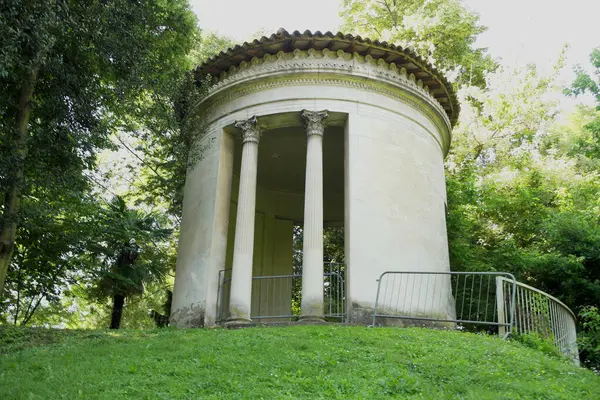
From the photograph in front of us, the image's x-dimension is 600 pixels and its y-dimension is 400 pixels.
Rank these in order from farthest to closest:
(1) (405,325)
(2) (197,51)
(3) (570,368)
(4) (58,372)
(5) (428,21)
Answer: (5) (428,21) → (2) (197,51) → (1) (405,325) → (3) (570,368) → (4) (58,372)

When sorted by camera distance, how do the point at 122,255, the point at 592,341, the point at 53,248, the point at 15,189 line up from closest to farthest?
the point at 15,189
the point at 592,341
the point at 53,248
the point at 122,255

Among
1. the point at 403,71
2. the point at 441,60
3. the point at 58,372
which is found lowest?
the point at 58,372

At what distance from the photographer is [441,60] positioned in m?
28.0

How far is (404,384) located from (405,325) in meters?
5.41

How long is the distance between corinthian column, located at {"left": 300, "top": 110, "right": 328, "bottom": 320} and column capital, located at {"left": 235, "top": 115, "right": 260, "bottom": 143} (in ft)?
4.25

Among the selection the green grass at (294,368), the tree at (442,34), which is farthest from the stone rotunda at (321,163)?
the tree at (442,34)

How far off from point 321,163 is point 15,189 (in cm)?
651

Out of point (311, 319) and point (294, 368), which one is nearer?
point (294, 368)

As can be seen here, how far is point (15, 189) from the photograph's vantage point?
10.1 m

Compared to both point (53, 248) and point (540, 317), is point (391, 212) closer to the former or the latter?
point (540, 317)

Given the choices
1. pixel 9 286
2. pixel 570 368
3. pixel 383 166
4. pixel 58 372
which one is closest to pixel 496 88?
pixel 383 166

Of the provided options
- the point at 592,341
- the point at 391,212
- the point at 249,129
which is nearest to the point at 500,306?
the point at 391,212

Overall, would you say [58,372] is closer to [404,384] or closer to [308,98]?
[404,384]

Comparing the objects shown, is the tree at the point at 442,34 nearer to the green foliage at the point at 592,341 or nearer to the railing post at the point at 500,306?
the green foliage at the point at 592,341
